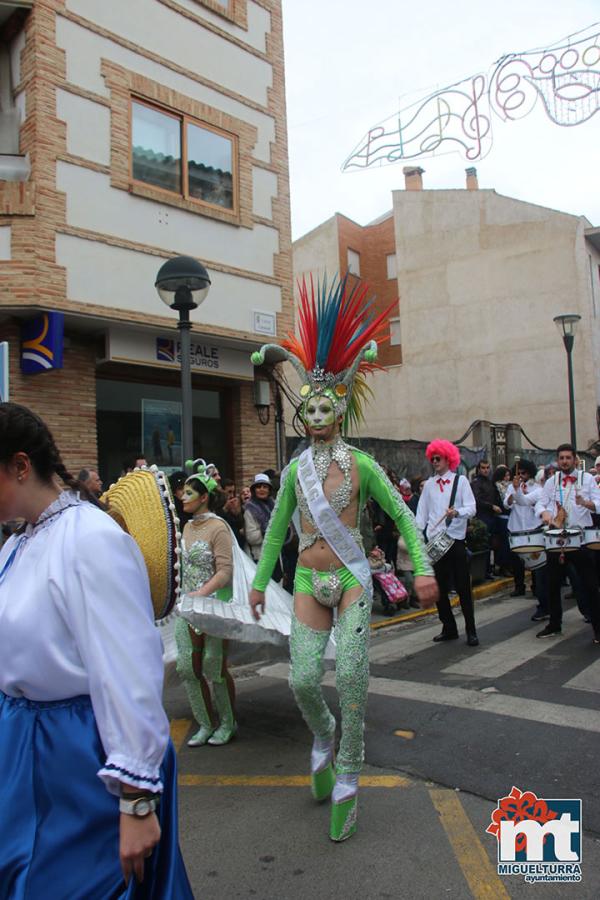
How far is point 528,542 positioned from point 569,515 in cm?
50

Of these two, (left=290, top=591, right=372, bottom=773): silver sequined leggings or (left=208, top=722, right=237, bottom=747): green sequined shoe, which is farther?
(left=208, top=722, right=237, bottom=747): green sequined shoe

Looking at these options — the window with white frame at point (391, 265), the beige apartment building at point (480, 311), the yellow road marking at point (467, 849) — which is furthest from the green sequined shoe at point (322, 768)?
the window with white frame at point (391, 265)

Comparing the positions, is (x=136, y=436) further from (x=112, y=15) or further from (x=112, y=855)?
(x=112, y=855)

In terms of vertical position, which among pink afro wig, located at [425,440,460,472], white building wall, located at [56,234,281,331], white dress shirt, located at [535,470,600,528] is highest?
white building wall, located at [56,234,281,331]

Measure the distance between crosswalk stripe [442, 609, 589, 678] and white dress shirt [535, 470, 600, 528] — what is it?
1204 mm

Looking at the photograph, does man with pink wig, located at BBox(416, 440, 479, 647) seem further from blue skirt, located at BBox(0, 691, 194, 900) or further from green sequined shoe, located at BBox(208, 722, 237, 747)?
blue skirt, located at BBox(0, 691, 194, 900)

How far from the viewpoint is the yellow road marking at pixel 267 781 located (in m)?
4.03

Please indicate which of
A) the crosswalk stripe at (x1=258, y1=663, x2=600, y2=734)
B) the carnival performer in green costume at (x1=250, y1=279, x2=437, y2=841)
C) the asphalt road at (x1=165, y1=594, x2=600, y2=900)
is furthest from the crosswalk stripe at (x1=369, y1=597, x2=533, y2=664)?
the carnival performer in green costume at (x1=250, y1=279, x2=437, y2=841)

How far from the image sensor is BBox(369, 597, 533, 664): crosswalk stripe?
286 inches

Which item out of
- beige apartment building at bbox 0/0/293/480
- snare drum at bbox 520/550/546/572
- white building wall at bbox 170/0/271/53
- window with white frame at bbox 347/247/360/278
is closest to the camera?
snare drum at bbox 520/550/546/572

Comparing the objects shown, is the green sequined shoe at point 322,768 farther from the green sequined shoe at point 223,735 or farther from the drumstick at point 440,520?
the drumstick at point 440,520

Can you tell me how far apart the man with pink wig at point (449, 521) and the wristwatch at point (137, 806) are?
6.04 metres

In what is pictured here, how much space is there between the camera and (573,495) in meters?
7.48

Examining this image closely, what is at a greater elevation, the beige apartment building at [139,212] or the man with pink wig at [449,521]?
the beige apartment building at [139,212]
